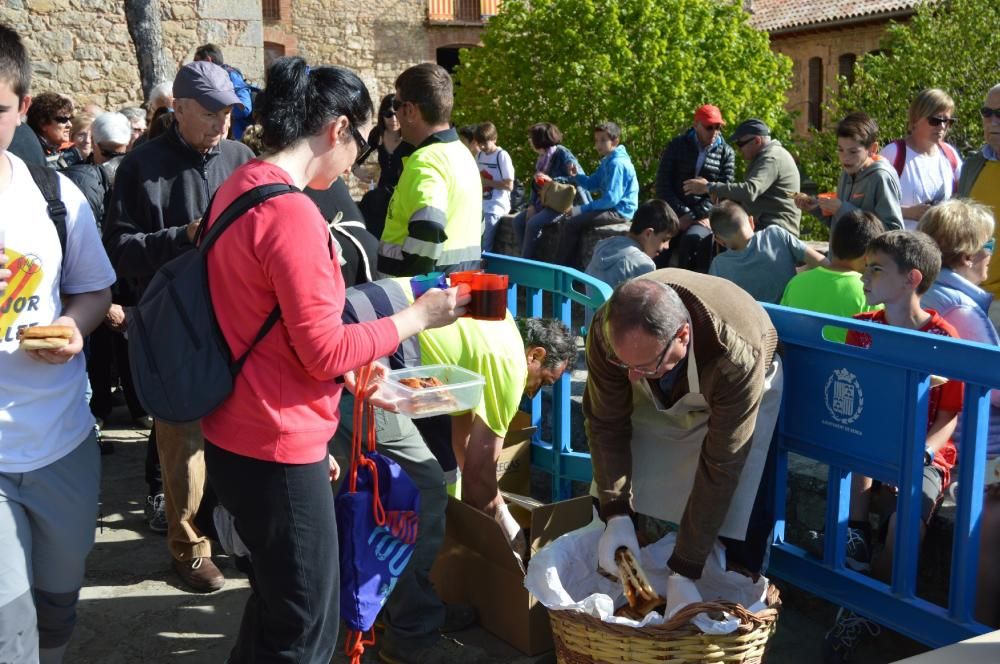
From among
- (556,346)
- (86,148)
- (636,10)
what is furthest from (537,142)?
(556,346)

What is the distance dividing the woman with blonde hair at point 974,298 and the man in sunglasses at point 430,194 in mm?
1762

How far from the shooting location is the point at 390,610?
3604mm

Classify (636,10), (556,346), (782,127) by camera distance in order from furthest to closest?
(782,127), (636,10), (556,346)

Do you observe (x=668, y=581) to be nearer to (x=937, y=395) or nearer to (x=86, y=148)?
(x=937, y=395)

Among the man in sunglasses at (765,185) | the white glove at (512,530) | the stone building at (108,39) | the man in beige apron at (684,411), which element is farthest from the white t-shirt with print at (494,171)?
the man in beige apron at (684,411)

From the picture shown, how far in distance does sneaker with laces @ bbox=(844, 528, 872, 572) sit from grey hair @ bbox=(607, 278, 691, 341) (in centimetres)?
124

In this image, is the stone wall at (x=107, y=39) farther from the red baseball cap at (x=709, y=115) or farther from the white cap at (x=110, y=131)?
the white cap at (x=110, y=131)

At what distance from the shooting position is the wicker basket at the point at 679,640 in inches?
113

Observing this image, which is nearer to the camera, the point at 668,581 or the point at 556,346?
the point at 668,581

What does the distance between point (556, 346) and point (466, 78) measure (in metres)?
12.1

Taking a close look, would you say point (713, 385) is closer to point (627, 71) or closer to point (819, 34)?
point (627, 71)

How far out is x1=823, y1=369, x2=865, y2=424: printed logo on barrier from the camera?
3.21 metres

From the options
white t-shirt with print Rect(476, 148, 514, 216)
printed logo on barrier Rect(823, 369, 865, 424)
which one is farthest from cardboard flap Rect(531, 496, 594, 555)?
white t-shirt with print Rect(476, 148, 514, 216)

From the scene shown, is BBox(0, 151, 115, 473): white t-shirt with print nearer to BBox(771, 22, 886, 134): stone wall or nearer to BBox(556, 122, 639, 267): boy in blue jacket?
BBox(556, 122, 639, 267): boy in blue jacket
